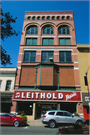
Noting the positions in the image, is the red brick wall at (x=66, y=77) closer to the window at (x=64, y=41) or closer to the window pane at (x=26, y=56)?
the window at (x=64, y=41)

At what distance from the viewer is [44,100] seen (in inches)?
746

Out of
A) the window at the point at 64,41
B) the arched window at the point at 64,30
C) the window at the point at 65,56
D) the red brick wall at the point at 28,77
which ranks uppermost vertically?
the arched window at the point at 64,30

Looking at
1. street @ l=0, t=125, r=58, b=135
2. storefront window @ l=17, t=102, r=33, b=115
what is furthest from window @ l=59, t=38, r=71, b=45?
street @ l=0, t=125, r=58, b=135

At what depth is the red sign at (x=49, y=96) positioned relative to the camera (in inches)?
744

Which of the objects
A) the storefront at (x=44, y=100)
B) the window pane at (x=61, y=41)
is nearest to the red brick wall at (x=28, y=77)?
the storefront at (x=44, y=100)

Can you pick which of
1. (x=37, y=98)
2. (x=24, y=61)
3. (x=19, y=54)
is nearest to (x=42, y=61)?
(x=24, y=61)

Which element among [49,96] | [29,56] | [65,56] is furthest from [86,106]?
[29,56]

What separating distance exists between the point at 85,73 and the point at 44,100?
971cm

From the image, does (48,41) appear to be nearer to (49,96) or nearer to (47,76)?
(47,76)

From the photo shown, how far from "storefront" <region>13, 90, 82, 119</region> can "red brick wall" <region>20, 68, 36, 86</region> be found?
1.70 metres

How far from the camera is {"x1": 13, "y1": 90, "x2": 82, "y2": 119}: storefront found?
1891 centimetres

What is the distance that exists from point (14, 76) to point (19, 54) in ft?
17.1

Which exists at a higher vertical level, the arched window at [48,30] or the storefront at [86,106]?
the arched window at [48,30]

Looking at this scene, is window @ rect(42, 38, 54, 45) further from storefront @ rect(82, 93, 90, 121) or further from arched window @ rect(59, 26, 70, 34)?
storefront @ rect(82, 93, 90, 121)
